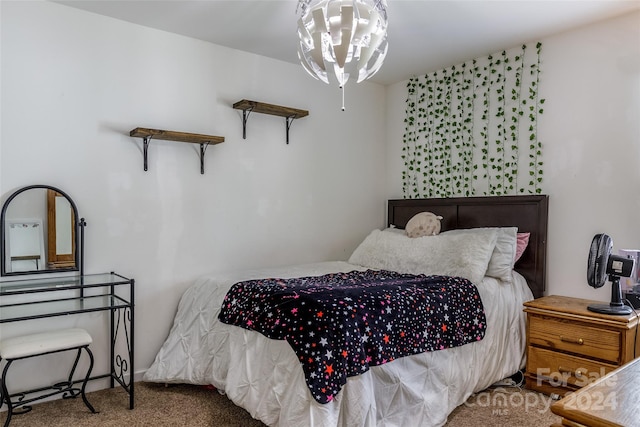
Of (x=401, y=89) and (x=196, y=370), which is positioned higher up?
(x=401, y=89)

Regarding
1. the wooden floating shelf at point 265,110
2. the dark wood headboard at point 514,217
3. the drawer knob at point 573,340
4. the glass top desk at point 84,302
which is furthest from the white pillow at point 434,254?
the glass top desk at point 84,302

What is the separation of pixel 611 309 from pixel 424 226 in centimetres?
129

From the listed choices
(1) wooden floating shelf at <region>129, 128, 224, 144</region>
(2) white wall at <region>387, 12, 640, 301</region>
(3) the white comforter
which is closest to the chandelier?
(1) wooden floating shelf at <region>129, 128, 224, 144</region>

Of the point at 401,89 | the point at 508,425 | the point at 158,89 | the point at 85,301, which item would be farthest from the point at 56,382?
the point at 401,89

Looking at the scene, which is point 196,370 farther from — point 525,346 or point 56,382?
point 525,346

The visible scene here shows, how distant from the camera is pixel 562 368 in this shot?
2562 mm

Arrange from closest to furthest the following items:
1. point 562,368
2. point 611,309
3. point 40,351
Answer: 1. point 40,351
2. point 611,309
3. point 562,368

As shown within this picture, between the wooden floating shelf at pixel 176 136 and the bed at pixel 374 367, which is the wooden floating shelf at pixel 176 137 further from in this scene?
the bed at pixel 374 367

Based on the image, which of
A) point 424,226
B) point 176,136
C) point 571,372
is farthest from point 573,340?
point 176,136

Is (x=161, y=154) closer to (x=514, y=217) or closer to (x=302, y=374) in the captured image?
(x=302, y=374)

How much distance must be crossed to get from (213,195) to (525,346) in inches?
93.0

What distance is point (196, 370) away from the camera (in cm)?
264

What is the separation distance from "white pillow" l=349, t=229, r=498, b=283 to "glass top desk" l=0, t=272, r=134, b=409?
171cm

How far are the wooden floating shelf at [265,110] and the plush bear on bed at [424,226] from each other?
119 cm
